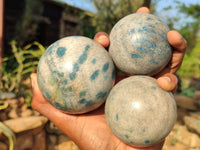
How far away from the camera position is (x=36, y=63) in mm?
4625

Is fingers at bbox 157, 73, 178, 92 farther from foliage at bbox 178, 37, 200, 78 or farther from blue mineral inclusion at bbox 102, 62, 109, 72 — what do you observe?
foliage at bbox 178, 37, 200, 78

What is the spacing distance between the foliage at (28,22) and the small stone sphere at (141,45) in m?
5.22

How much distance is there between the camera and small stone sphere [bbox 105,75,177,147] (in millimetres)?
1683

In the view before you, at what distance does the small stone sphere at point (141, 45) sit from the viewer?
6.46ft

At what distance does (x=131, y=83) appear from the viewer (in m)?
1.85

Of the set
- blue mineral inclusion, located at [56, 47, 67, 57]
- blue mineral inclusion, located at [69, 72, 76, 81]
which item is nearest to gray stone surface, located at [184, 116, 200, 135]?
blue mineral inclusion, located at [69, 72, 76, 81]

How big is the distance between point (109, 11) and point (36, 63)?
3476 millimetres

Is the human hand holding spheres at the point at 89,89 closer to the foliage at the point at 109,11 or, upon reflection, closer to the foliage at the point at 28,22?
the foliage at the point at 109,11

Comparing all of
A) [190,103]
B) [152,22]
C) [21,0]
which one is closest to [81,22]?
[21,0]

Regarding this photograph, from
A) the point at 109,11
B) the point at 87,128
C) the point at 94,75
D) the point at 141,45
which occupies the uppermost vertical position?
the point at 109,11

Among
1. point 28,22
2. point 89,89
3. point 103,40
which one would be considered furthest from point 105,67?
point 28,22

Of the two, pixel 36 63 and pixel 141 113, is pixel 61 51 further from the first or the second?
pixel 36 63

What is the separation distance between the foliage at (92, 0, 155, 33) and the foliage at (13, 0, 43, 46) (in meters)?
2.33

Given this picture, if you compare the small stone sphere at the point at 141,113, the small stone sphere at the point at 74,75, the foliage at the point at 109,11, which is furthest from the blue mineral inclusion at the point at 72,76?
the foliage at the point at 109,11
